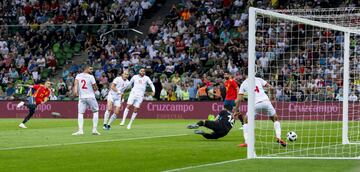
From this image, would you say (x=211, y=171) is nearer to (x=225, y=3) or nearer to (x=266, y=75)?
(x=266, y=75)

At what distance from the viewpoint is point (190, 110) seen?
46344 millimetres

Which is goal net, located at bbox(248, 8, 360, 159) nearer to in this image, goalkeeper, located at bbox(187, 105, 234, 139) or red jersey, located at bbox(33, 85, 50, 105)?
goalkeeper, located at bbox(187, 105, 234, 139)

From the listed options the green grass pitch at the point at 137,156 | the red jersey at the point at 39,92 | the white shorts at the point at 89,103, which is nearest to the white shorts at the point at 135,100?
the red jersey at the point at 39,92

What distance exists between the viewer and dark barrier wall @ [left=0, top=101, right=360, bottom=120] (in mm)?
39750

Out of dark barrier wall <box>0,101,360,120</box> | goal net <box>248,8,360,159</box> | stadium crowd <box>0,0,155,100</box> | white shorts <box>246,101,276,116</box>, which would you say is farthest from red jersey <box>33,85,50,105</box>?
white shorts <box>246,101,276,116</box>

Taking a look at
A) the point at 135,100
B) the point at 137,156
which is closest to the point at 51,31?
the point at 135,100

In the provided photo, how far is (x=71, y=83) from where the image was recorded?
50250 mm

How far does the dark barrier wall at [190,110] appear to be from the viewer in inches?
1565

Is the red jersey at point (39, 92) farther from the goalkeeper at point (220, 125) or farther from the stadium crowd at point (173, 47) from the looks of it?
the goalkeeper at point (220, 125)

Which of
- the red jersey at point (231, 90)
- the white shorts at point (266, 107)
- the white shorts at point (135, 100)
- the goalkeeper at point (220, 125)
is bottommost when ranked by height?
the goalkeeper at point (220, 125)

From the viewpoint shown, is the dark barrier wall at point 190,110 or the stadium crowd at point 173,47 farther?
the stadium crowd at point 173,47

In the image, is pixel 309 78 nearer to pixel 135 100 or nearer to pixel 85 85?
pixel 135 100

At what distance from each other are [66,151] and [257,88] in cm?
547

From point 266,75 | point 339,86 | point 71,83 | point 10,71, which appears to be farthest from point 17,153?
point 10,71
